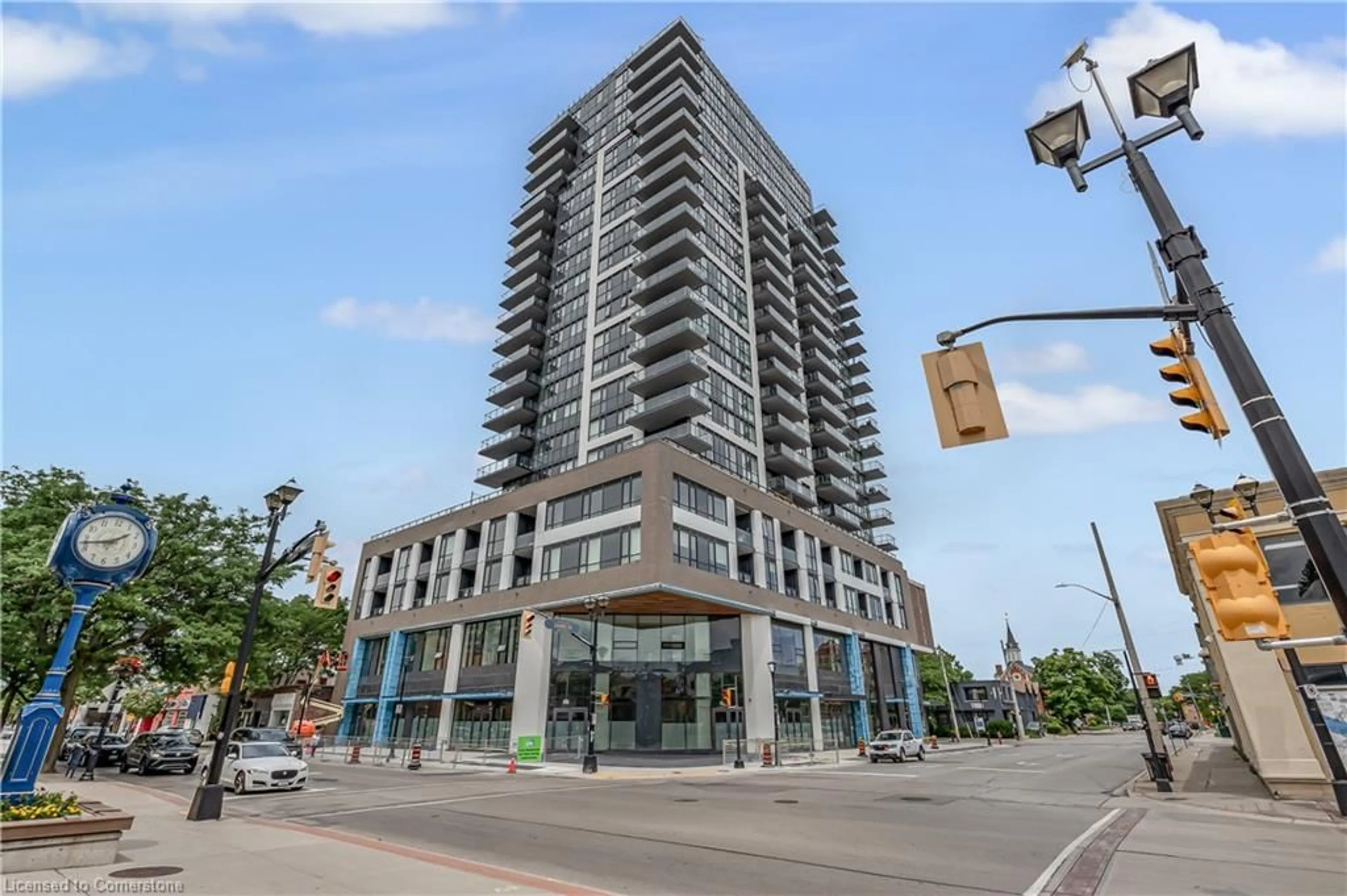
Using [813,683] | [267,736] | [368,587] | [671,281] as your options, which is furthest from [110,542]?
[368,587]

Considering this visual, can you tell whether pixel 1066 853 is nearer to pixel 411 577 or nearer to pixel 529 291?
pixel 411 577

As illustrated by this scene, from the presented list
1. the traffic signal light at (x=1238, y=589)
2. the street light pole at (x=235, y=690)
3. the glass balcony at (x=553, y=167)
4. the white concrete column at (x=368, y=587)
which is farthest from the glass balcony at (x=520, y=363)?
the traffic signal light at (x=1238, y=589)

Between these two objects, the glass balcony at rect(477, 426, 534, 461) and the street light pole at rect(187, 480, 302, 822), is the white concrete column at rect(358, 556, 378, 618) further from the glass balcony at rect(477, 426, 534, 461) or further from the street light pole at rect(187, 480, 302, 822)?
the street light pole at rect(187, 480, 302, 822)

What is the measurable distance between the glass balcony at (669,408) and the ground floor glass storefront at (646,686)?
49.5ft

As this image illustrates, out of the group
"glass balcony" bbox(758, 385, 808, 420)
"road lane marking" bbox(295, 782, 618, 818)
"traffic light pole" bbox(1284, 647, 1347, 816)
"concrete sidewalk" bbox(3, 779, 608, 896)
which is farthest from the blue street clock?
"glass balcony" bbox(758, 385, 808, 420)

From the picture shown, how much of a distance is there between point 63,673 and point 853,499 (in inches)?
2457

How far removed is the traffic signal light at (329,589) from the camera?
14039 millimetres

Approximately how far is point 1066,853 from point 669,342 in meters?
43.4

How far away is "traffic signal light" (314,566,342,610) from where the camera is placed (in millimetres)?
14039

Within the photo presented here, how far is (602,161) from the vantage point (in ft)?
226

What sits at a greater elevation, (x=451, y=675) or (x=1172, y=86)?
(x=1172, y=86)

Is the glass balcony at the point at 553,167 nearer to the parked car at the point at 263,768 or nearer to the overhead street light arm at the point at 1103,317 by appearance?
the parked car at the point at 263,768

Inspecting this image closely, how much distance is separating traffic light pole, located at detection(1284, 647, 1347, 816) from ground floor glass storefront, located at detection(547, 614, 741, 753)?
28.6 metres

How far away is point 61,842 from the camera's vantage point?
827cm
